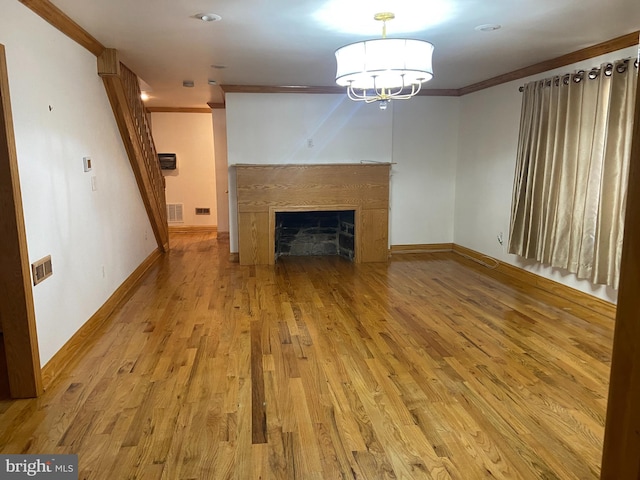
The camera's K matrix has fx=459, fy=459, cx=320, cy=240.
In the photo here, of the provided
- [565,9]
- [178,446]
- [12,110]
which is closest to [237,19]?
[12,110]

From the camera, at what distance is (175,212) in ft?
28.9

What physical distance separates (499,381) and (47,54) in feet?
11.6

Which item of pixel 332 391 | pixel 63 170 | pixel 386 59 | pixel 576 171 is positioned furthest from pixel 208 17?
pixel 576 171

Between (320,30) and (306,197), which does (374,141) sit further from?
(320,30)

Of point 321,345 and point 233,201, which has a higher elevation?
point 233,201

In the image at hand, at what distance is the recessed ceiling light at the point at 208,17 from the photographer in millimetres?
2977

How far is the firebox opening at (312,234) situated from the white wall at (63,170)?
244 cm

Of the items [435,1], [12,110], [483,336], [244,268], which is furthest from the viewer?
[244,268]

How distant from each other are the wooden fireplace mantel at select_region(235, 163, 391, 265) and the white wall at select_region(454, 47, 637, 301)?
112cm

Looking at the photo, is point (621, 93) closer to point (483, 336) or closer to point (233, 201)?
point (483, 336)

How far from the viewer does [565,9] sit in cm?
291

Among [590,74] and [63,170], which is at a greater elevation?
[590,74]

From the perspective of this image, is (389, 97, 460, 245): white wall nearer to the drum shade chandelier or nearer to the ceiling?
the ceiling

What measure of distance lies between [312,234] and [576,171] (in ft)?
11.5
